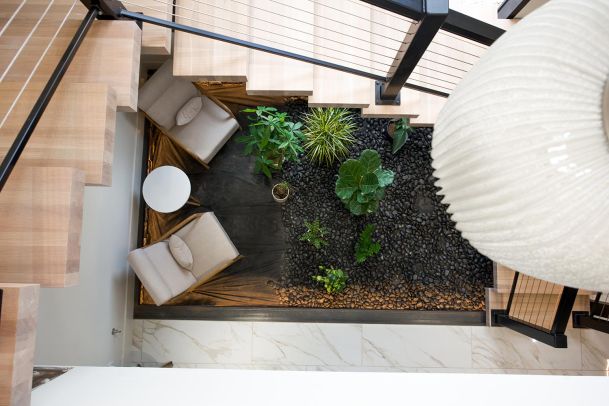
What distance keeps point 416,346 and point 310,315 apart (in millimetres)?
1148

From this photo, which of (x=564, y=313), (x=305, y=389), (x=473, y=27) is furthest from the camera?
(x=564, y=313)

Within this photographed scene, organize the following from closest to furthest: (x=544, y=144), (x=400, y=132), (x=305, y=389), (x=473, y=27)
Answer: (x=544, y=144) < (x=473, y=27) < (x=305, y=389) < (x=400, y=132)

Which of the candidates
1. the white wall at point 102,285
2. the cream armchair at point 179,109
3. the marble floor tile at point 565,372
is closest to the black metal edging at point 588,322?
the marble floor tile at point 565,372

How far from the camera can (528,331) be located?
147 inches

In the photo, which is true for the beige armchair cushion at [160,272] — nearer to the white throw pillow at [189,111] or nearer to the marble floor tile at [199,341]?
the marble floor tile at [199,341]

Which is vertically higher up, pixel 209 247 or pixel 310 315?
pixel 209 247

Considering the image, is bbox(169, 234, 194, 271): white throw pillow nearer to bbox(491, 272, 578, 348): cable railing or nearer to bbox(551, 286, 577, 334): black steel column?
bbox(491, 272, 578, 348): cable railing

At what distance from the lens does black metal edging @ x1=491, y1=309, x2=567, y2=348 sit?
11.0ft

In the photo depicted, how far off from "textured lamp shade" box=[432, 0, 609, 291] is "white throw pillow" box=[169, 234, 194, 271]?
3.77 metres

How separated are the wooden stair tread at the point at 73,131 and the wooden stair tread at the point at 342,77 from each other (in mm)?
1529

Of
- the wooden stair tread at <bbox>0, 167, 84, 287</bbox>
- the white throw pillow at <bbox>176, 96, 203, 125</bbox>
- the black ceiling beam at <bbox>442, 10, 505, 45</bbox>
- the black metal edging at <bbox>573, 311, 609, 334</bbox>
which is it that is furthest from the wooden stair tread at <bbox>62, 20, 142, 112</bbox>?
the black metal edging at <bbox>573, 311, 609, 334</bbox>

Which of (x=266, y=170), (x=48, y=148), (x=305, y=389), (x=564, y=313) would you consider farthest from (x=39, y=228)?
(x=564, y=313)

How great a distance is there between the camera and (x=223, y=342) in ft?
14.6

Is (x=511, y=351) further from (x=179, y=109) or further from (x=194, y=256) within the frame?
(x=179, y=109)
